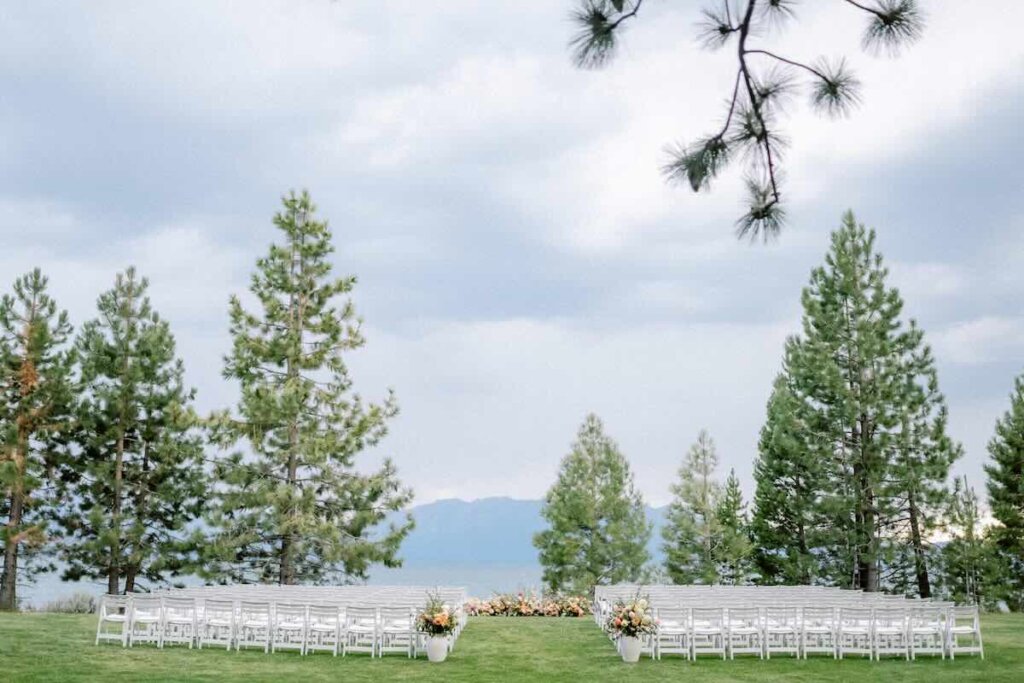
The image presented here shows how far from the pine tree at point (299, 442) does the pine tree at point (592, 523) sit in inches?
185

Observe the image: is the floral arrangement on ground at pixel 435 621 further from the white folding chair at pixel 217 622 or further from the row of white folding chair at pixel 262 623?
the white folding chair at pixel 217 622

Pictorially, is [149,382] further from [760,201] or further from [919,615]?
[760,201]

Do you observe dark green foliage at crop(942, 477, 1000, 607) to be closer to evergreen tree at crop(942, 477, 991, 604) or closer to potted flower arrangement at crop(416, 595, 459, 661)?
evergreen tree at crop(942, 477, 991, 604)

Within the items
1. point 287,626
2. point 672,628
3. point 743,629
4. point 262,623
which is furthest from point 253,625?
point 743,629

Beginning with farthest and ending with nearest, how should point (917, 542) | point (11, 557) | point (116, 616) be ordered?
point (917, 542), point (11, 557), point (116, 616)

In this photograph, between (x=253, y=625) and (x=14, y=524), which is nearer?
(x=253, y=625)

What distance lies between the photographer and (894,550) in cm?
2738

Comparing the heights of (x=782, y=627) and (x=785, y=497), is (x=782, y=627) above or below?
below

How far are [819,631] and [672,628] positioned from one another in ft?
6.49

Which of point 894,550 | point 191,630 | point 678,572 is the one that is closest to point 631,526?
point 678,572

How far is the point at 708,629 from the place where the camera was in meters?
13.0

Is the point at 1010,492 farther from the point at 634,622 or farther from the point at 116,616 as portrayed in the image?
the point at 116,616

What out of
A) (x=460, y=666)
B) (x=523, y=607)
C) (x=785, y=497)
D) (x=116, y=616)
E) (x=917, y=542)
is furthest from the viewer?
(x=785, y=497)

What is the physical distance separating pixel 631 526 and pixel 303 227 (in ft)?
42.2
